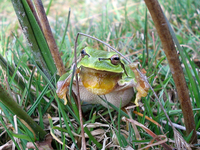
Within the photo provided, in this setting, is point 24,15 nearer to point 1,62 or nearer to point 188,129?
point 1,62

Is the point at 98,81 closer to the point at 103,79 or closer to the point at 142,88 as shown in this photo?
the point at 103,79

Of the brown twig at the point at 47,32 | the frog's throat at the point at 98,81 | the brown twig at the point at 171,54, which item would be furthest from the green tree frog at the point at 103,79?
the brown twig at the point at 171,54

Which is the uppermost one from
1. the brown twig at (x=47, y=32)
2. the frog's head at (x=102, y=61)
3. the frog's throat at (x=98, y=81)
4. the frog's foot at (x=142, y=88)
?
the brown twig at (x=47, y=32)

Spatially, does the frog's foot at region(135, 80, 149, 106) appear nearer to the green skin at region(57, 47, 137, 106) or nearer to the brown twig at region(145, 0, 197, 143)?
the green skin at region(57, 47, 137, 106)

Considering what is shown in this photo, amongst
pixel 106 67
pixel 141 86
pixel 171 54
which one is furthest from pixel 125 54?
pixel 171 54

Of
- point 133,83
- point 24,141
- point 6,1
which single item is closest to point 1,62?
point 24,141

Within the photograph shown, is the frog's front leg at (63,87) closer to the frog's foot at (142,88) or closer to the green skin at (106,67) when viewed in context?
the green skin at (106,67)
